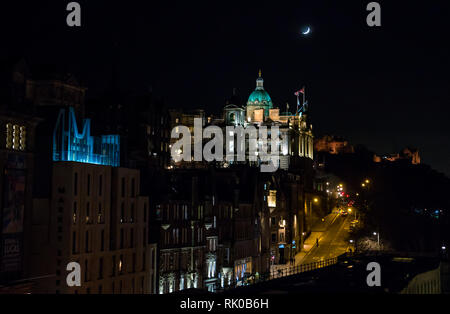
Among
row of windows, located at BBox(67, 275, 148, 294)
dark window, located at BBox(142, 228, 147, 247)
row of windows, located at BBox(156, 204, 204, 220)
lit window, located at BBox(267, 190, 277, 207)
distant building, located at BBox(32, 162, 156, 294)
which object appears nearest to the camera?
distant building, located at BBox(32, 162, 156, 294)

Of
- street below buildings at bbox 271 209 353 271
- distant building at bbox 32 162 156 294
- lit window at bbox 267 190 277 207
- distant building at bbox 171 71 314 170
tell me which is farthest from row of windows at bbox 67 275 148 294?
distant building at bbox 171 71 314 170

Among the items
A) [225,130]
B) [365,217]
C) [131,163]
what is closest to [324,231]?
[365,217]

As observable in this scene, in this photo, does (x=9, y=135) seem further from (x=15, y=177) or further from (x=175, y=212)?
(x=175, y=212)

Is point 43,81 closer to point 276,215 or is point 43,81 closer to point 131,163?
Answer: point 131,163

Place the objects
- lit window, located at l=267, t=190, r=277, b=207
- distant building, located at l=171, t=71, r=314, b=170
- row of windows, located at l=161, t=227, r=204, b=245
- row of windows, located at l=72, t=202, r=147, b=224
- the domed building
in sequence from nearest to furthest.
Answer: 1. row of windows, located at l=72, t=202, r=147, b=224
2. row of windows, located at l=161, t=227, r=204, b=245
3. lit window, located at l=267, t=190, r=277, b=207
4. distant building, located at l=171, t=71, r=314, b=170
5. the domed building

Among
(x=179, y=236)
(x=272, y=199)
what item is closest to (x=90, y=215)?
(x=179, y=236)

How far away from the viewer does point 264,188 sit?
104m

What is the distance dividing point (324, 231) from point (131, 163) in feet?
224

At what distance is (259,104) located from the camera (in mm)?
189000

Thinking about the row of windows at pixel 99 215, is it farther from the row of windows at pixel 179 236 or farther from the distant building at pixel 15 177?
the distant building at pixel 15 177

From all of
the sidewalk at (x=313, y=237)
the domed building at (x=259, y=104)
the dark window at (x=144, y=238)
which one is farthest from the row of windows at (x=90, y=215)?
the domed building at (x=259, y=104)

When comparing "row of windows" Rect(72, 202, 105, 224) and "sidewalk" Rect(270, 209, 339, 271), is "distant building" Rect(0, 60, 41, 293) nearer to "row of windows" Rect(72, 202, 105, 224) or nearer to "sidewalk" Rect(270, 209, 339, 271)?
"row of windows" Rect(72, 202, 105, 224)

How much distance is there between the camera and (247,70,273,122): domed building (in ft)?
608
